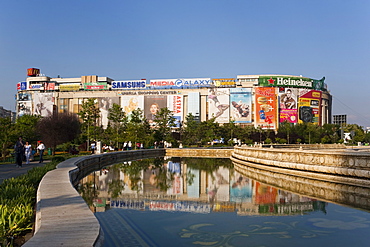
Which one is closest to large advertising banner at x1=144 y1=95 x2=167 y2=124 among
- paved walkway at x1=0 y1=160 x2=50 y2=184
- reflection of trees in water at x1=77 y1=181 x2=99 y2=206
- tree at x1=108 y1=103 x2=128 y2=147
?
tree at x1=108 y1=103 x2=128 y2=147

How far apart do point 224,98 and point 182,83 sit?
49.3 ft

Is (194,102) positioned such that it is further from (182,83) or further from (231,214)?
(231,214)

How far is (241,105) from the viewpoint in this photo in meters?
116

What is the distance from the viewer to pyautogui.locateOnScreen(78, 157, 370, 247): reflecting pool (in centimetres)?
794

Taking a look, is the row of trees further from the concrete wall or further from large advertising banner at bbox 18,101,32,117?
large advertising banner at bbox 18,101,32,117

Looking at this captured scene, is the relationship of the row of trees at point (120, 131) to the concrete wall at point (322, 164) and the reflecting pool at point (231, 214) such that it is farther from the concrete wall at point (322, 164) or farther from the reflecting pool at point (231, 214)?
the concrete wall at point (322, 164)

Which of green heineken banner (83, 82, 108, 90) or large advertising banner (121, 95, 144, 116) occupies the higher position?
green heineken banner (83, 82, 108, 90)

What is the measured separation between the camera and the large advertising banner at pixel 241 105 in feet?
379

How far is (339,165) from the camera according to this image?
16.4m

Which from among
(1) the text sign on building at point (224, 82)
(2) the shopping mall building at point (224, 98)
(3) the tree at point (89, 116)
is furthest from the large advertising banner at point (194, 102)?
(3) the tree at point (89, 116)

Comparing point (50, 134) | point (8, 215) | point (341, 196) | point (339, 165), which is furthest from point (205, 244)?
point (50, 134)

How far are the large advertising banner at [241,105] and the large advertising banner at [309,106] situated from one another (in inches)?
704

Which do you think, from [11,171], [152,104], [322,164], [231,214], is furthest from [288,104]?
[231,214]

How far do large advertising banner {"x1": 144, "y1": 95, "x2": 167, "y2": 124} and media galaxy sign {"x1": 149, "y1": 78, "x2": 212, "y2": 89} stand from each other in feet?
14.0
